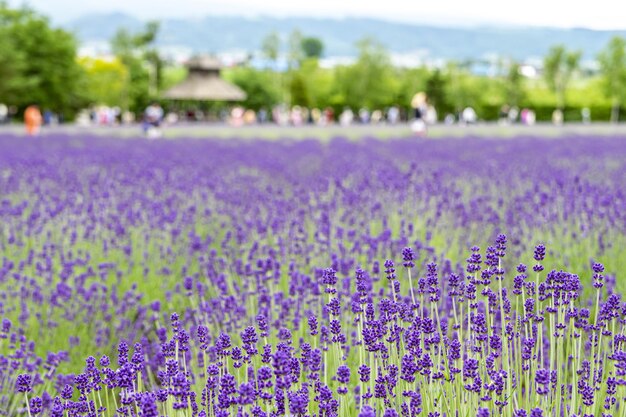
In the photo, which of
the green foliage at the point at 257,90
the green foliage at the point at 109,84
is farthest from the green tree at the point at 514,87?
the green foliage at the point at 109,84

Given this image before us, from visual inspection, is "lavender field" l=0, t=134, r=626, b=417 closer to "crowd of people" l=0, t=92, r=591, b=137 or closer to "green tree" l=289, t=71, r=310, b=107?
"crowd of people" l=0, t=92, r=591, b=137

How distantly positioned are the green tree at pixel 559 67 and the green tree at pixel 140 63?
29.3 metres

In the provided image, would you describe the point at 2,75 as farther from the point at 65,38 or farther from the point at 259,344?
the point at 259,344

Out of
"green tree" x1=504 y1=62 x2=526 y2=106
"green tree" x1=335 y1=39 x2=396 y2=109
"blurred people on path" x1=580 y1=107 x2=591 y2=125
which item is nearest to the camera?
"blurred people on path" x1=580 y1=107 x2=591 y2=125

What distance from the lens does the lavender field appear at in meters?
2.19

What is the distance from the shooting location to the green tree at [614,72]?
189 ft

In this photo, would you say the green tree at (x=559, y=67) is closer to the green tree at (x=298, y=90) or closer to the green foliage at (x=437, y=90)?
the green foliage at (x=437, y=90)

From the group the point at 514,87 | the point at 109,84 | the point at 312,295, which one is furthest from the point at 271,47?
the point at 312,295

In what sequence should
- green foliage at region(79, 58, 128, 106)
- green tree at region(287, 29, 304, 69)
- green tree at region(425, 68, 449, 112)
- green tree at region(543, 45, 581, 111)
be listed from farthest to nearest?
green tree at region(287, 29, 304, 69) → green tree at region(425, 68, 449, 112) → green tree at region(543, 45, 581, 111) → green foliage at region(79, 58, 128, 106)

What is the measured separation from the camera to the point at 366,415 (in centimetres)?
149

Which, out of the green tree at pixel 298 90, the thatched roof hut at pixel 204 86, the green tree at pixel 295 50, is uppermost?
the green tree at pixel 295 50

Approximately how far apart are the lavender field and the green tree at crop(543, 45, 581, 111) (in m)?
55.7

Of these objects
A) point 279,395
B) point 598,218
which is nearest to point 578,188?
point 598,218

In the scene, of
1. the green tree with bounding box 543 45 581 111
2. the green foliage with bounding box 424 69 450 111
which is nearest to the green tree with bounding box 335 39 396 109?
the green foliage with bounding box 424 69 450 111
